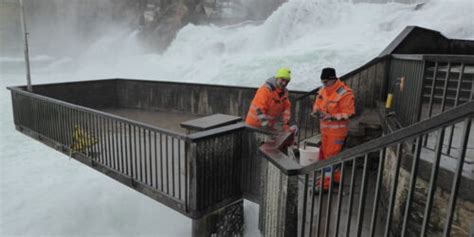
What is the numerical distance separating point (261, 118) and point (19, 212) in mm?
9404

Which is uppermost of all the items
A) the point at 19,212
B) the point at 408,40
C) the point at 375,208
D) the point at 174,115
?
the point at 408,40

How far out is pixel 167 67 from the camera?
31453 millimetres

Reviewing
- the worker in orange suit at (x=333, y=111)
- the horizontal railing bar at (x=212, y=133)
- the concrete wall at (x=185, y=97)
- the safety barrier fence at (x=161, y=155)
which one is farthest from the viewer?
the concrete wall at (x=185, y=97)

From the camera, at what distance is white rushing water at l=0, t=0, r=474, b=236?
32.7 ft

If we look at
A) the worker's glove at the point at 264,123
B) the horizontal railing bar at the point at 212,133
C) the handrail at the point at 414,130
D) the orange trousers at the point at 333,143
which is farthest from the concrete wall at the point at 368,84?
the handrail at the point at 414,130

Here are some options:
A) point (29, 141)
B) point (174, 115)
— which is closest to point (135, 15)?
point (29, 141)

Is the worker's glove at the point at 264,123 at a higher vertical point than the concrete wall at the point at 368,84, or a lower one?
lower

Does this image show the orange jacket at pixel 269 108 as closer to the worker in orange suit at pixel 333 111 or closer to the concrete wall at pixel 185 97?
the worker in orange suit at pixel 333 111

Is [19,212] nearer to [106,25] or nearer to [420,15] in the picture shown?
[420,15]

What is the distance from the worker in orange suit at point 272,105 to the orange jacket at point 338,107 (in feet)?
1.88

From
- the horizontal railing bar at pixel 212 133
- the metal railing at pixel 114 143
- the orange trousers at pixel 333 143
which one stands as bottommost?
the metal railing at pixel 114 143

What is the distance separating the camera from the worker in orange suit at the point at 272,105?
5238mm

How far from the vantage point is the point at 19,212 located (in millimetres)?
10688

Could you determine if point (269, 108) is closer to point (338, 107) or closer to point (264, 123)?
point (264, 123)
